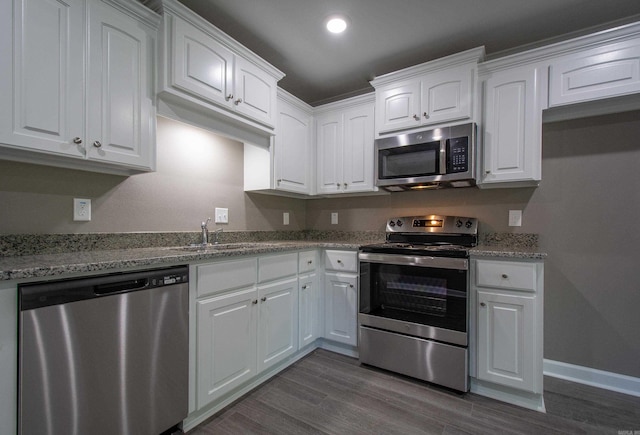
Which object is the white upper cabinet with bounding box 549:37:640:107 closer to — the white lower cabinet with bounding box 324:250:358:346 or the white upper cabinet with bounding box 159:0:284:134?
the white lower cabinet with bounding box 324:250:358:346

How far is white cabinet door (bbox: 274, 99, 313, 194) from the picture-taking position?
258cm

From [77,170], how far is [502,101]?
2763 millimetres

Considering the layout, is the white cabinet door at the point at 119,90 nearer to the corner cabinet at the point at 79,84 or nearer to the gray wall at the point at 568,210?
the corner cabinet at the point at 79,84

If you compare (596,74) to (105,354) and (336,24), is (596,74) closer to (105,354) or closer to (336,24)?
(336,24)

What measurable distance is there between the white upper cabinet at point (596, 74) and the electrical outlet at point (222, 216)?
251 cm

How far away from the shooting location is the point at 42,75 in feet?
4.14

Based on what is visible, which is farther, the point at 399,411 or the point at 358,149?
the point at 358,149

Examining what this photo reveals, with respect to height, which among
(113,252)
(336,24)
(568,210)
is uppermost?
(336,24)

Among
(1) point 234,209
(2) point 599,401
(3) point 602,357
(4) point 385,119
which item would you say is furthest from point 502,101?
(1) point 234,209

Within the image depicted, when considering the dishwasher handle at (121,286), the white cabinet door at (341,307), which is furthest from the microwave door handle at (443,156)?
the dishwasher handle at (121,286)

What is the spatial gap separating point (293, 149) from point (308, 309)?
1.44 meters

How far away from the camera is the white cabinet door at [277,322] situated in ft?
6.51

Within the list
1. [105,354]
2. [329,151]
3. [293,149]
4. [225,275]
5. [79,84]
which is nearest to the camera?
[105,354]

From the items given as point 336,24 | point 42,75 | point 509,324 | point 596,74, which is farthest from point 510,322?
point 42,75
